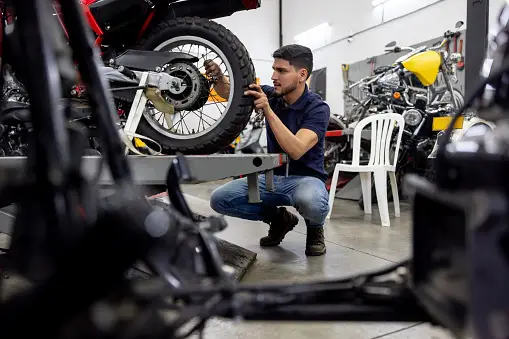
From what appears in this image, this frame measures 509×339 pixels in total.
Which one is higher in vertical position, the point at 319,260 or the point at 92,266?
the point at 92,266

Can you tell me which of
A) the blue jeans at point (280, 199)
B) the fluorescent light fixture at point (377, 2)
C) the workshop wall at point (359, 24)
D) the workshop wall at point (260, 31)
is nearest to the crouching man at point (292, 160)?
the blue jeans at point (280, 199)

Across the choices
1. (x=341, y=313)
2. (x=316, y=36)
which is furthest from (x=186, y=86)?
(x=316, y=36)

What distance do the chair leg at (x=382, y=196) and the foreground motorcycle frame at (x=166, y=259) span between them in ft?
7.06

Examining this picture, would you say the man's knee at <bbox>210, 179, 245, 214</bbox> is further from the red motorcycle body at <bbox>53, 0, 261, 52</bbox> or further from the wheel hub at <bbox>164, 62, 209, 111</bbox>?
the red motorcycle body at <bbox>53, 0, 261, 52</bbox>

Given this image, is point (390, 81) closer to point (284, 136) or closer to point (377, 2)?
point (284, 136)

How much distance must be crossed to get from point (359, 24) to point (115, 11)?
5.88 metres

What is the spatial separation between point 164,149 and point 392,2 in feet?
18.1

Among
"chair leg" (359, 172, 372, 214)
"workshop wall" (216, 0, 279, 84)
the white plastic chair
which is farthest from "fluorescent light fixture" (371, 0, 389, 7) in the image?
"chair leg" (359, 172, 372, 214)

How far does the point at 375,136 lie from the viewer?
2979 mm

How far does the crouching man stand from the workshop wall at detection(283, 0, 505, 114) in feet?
12.2

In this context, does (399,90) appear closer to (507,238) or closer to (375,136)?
(375,136)

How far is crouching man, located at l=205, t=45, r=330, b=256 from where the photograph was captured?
1.83 metres

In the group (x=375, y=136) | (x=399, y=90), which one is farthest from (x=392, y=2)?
(x=375, y=136)

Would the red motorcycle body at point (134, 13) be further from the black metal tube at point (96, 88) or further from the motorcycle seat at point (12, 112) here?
the black metal tube at point (96, 88)
